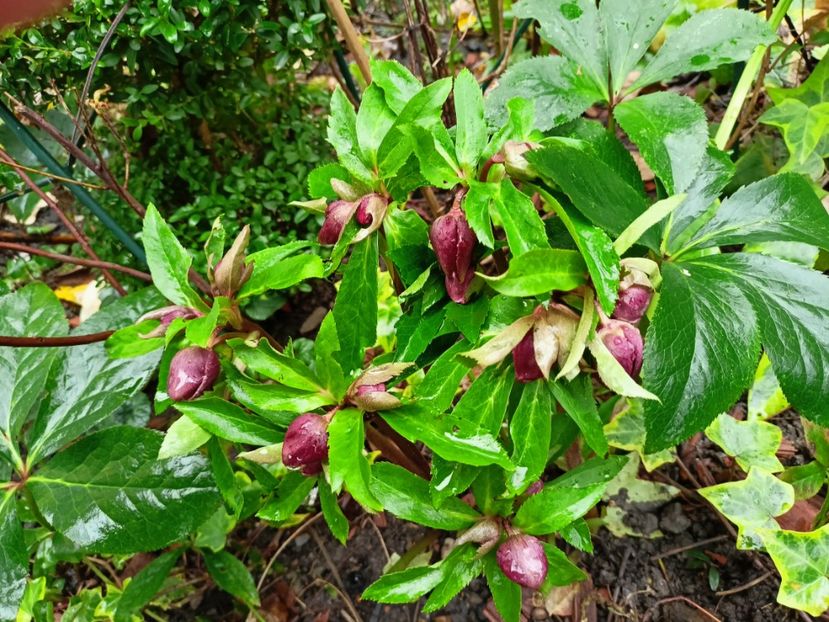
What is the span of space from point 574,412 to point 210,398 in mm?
391

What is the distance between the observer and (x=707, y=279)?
69 centimetres

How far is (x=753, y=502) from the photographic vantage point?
3.24 ft

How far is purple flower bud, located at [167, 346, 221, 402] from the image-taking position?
0.64 metres

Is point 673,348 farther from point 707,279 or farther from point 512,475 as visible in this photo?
point 512,475

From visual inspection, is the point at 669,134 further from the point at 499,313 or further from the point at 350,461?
the point at 350,461

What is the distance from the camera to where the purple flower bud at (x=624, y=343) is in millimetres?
567

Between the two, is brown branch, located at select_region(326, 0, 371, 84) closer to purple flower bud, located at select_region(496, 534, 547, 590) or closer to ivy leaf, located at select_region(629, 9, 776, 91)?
ivy leaf, located at select_region(629, 9, 776, 91)

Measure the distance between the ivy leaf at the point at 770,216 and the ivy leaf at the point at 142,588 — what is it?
1010mm

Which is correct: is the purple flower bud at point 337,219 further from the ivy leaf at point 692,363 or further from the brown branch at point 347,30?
the brown branch at point 347,30

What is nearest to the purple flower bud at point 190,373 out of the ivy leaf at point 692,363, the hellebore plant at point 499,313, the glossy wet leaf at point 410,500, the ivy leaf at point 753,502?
the hellebore plant at point 499,313

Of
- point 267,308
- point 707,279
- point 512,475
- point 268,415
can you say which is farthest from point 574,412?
point 267,308

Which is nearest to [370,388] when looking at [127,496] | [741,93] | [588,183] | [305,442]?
[305,442]

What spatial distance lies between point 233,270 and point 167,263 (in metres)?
0.09

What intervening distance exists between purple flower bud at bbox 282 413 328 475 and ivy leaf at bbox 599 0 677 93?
1.97 feet
